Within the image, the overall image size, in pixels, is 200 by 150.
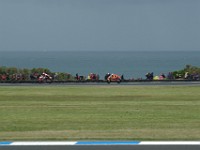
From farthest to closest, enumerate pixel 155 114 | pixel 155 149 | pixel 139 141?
pixel 155 114
pixel 139 141
pixel 155 149

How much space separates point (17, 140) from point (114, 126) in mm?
3784

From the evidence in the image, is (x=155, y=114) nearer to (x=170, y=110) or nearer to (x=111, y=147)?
(x=170, y=110)

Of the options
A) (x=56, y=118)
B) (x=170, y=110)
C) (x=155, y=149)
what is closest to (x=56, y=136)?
(x=155, y=149)

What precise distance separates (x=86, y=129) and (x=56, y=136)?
67.6 inches

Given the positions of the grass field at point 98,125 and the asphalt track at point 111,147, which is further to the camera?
the grass field at point 98,125

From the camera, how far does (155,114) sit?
18969 mm

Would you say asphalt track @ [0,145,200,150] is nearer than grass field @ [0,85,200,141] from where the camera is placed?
Yes

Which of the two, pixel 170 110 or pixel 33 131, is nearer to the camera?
pixel 33 131

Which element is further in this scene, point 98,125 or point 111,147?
point 98,125

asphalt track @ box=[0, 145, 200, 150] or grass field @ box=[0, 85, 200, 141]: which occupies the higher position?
grass field @ box=[0, 85, 200, 141]

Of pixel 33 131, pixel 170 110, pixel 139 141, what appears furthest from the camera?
pixel 170 110

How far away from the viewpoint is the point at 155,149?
1065 cm

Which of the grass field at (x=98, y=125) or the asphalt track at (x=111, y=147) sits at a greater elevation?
the grass field at (x=98, y=125)

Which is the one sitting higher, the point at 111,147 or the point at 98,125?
the point at 98,125
